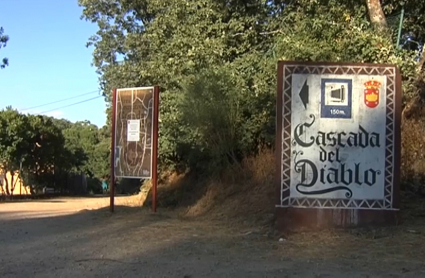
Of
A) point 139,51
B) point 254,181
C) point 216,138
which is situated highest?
point 139,51

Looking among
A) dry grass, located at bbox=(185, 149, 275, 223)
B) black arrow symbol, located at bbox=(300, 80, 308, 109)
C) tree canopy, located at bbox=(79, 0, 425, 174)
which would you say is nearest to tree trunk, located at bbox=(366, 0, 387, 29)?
tree canopy, located at bbox=(79, 0, 425, 174)

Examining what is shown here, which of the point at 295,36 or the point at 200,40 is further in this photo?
the point at 200,40

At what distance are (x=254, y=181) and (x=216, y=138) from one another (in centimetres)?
157

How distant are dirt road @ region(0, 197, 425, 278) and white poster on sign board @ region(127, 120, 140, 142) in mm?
3361

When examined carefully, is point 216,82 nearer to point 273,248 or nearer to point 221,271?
point 273,248

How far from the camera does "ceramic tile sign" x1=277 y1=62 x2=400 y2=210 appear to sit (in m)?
10.6

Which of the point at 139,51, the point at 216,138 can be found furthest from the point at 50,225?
the point at 139,51

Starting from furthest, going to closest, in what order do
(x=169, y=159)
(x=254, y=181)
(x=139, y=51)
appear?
1. (x=139, y=51)
2. (x=169, y=159)
3. (x=254, y=181)

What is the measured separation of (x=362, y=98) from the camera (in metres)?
10.6

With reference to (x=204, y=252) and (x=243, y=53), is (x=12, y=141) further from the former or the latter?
(x=204, y=252)

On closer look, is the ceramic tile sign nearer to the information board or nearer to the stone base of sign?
the stone base of sign

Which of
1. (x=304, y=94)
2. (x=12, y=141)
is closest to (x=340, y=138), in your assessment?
(x=304, y=94)

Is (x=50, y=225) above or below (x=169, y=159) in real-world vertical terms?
below

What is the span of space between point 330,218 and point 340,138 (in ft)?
4.94
